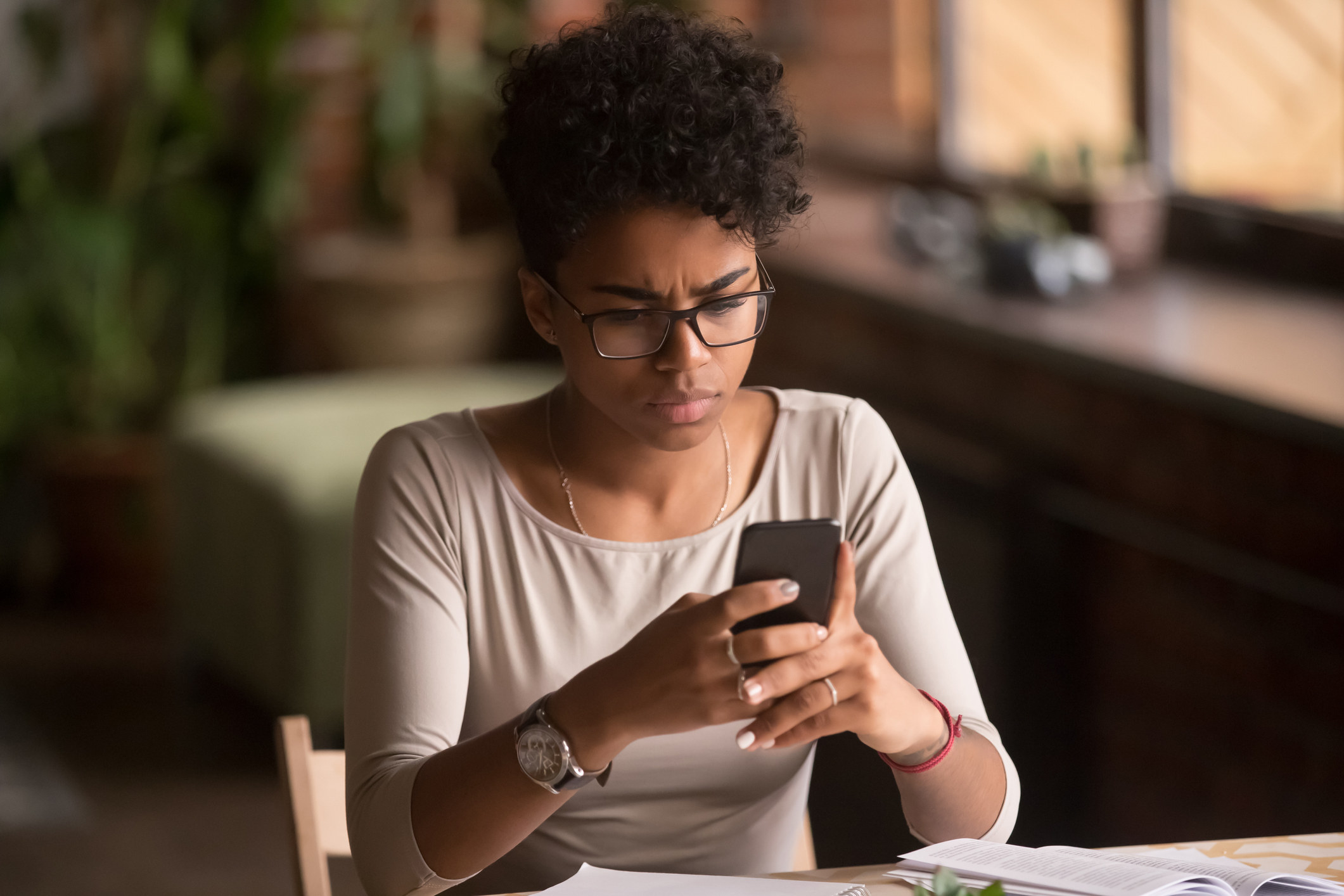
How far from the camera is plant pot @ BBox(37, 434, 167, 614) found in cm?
373

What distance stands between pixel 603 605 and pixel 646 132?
15.9 inches

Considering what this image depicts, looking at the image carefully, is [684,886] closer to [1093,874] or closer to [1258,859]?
[1093,874]

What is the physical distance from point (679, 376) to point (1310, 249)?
1.79 meters

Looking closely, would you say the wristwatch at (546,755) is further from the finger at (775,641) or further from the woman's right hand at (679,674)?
the finger at (775,641)

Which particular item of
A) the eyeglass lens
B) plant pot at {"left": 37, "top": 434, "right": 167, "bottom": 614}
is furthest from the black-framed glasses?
plant pot at {"left": 37, "top": 434, "right": 167, "bottom": 614}

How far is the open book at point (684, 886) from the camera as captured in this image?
1.03 meters

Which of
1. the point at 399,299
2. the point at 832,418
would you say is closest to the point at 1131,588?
the point at 832,418

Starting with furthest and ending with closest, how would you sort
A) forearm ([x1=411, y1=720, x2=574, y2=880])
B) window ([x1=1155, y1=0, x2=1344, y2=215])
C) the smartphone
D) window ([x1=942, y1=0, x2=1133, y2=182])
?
1. window ([x1=942, y1=0, x2=1133, y2=182])
2. window ([x1=1155, y1=0, x2=1344, y2=215])
3. forearm ([x1=411, y1=720, x2=574, y2=880])
4. the smartphone

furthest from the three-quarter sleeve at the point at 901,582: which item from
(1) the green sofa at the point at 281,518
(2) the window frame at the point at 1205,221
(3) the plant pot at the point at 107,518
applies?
(3) the plant pot at the point at 107,518

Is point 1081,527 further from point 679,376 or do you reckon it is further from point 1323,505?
point 679,376

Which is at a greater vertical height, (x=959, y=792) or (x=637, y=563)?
(x=637, y=563)

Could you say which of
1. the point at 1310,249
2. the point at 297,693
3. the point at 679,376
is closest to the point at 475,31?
the point at 297,693

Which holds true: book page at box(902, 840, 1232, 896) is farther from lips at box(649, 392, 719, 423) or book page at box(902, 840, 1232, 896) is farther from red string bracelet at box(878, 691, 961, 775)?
lips at box(649, 392, 719, 423)

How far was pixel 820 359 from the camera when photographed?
10.3ft
